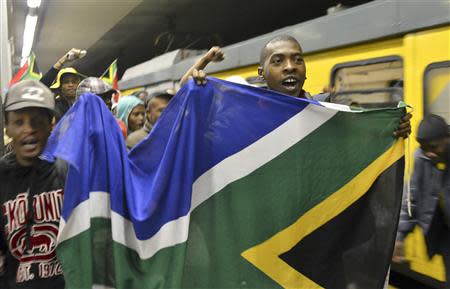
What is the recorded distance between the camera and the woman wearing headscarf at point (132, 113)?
201 inches

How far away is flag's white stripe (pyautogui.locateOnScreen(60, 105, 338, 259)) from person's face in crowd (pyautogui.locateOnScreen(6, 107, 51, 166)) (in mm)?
315

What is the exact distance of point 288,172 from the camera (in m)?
2.73

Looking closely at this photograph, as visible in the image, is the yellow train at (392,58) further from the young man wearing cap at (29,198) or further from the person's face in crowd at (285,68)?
the young man wearing cap at (29,198)

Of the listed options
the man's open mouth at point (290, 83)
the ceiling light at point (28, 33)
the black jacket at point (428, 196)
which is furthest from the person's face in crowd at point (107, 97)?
the ceiling light at point (28, 33)

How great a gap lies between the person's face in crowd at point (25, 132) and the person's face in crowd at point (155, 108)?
5.37 ft

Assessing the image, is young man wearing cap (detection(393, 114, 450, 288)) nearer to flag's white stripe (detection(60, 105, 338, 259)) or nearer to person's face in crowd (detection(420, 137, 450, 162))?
person's face in crowd (detection(420, 137, 450, 162))

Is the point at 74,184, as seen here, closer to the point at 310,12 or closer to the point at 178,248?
the point at 178,248

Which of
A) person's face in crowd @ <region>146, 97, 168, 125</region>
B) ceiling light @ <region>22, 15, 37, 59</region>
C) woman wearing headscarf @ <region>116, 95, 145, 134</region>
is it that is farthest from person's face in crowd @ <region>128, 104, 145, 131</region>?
ceiling light @ <region>22, 15, 37, 59</region>

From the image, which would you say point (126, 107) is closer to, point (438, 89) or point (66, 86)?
point (66, 86)

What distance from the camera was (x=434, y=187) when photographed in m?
3.24

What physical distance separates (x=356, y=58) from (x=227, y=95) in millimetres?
2322

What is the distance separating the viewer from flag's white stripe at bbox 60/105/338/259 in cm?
250

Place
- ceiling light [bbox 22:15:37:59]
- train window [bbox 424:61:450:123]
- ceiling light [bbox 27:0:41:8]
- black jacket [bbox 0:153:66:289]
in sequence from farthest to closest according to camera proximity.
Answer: ceiling light [bbox 22:15:37:59]
ceiling light [bbox 27:0:41:8]
train window [bbox 424:61:450:123]
black jacket [bbox 0:153:66:289]

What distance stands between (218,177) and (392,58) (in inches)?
92.4
